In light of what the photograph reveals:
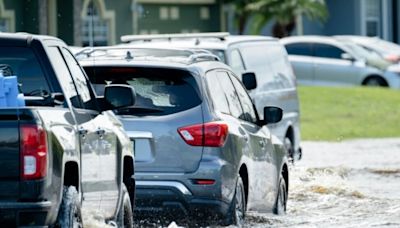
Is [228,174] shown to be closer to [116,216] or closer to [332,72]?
[116,216]

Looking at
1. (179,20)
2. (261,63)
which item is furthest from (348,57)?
(261,63)

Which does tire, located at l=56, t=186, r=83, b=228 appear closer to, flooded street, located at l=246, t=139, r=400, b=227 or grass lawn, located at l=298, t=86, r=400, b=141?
flooded street, located at l=246, t=139, r=400, b=227

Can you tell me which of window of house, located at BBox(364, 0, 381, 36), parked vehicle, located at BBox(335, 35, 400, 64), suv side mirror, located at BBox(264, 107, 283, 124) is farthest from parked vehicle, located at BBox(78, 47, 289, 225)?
window of house, located at BBox(364, 0, 381, 36)

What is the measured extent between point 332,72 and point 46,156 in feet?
97.1

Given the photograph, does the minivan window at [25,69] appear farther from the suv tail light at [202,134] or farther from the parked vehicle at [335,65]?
the parked vehicle at [335,65]

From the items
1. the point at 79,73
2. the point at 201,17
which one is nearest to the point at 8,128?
the point at 79,73

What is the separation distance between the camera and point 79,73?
10180 mm

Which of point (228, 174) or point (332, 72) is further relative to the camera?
point (332, 72)

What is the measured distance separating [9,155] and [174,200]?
12.9 ft

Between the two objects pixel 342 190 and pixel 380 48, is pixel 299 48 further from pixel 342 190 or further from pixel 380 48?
pixel 342 190

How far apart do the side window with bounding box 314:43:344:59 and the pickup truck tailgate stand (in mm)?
29653

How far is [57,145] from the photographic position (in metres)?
8.29

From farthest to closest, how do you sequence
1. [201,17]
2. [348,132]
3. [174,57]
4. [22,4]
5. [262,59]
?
[201,17]
[22,4]
[348,132]
[262,59]
[174,57]

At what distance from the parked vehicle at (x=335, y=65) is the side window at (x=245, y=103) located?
925 inches
